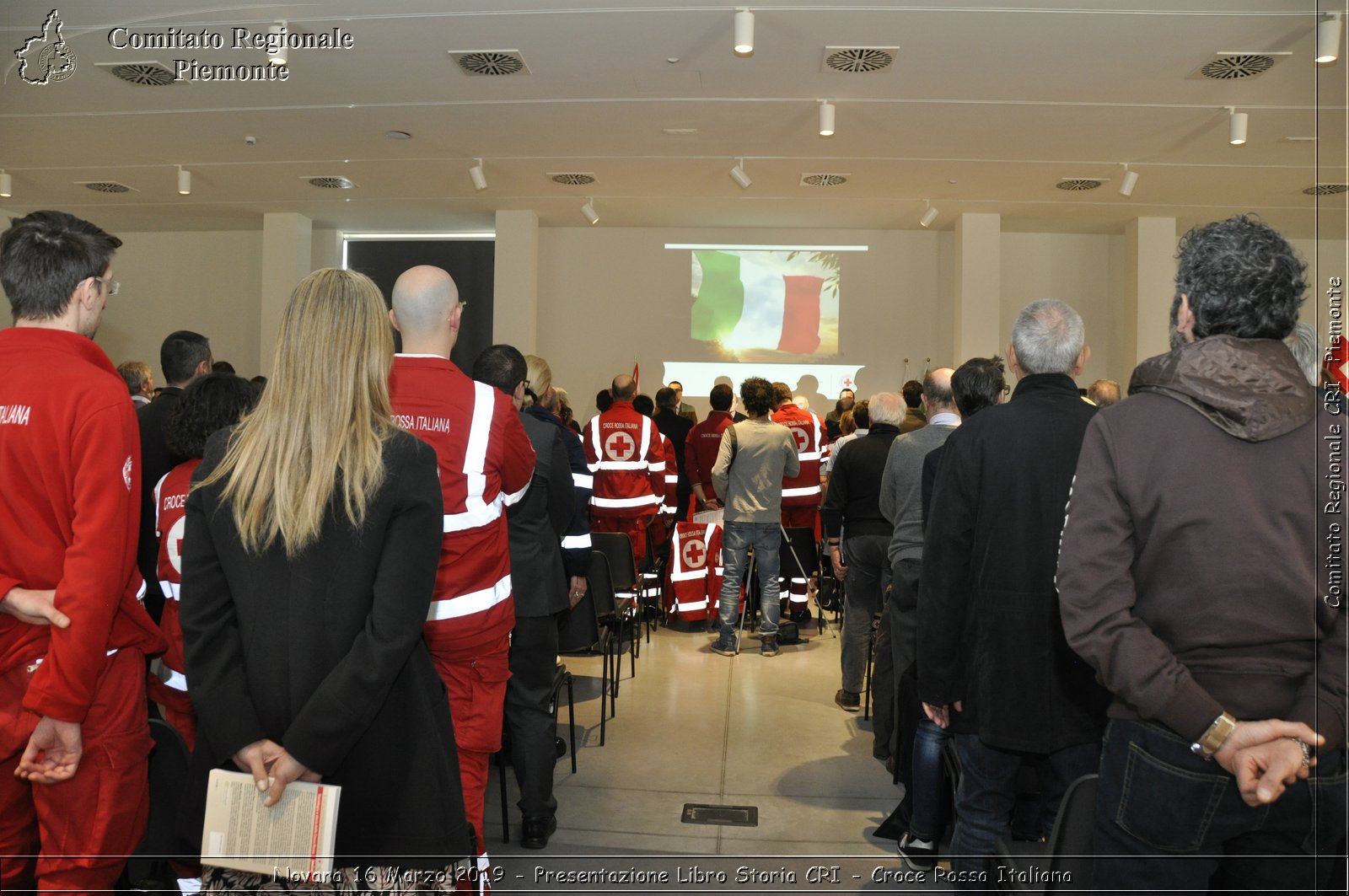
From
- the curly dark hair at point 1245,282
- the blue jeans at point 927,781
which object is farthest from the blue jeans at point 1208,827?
the blue jeans at point 927,781

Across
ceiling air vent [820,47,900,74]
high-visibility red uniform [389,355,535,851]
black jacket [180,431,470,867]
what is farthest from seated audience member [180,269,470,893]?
ceiling air vent [820,47,900,74]

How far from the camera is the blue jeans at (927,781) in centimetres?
291

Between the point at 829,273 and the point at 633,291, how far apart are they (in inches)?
94.3

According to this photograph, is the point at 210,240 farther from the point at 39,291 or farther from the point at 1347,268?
the point at 1347,268

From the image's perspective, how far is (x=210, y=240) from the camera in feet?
39.0

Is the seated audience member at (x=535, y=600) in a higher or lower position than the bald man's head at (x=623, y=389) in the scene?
lower

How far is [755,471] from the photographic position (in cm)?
579

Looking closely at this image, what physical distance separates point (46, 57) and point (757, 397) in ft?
17.3

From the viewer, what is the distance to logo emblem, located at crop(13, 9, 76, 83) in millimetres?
5949

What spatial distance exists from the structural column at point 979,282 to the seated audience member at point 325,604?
9489mm

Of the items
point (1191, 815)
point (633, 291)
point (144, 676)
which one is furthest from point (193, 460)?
point (633, 291)

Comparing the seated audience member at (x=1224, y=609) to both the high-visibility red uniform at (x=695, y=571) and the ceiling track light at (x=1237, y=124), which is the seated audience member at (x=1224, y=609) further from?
the ceiling track light at (x=1237, y=124)

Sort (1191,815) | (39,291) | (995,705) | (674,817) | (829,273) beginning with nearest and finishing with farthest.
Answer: (1191,815) → (39,291) → (995,705) → (674,817) → (829,273)

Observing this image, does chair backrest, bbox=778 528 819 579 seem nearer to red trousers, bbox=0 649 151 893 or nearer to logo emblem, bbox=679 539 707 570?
logo emblem, bbox=679 539 707 570
